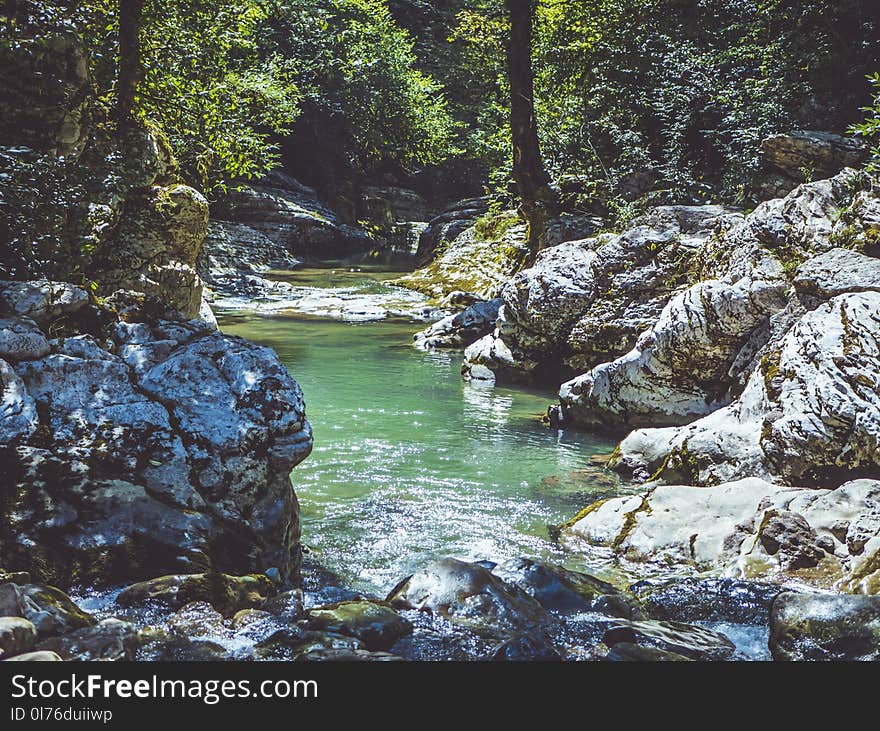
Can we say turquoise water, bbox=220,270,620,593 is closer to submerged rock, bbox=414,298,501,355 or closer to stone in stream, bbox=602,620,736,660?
submerged rock, bbox=414,298,501,355

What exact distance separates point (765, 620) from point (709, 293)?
18.5 ft

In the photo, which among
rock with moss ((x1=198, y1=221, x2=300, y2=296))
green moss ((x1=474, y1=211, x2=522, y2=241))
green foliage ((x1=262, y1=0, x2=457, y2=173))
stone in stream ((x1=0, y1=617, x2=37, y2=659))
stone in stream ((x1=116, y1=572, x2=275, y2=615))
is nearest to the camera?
stone in stream ((x1=0, y1=617, x2=37, y2=659))

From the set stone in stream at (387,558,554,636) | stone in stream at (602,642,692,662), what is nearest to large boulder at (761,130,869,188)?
stone in stream at (387,558,554,636)

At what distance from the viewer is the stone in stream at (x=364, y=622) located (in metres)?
3.91

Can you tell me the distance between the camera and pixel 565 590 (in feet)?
16.1

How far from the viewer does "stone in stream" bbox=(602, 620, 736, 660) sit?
3.99 meters

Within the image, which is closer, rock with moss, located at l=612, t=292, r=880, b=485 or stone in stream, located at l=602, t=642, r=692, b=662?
stone in stream, located at l=602, t=642, r=692, b=662

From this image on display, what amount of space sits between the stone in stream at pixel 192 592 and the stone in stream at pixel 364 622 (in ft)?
1.71

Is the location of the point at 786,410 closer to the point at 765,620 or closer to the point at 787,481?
the point at 787,481

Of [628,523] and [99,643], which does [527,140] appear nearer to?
[628,523]

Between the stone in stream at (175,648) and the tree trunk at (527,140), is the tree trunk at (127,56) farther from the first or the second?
the tree trunk at (527,140)

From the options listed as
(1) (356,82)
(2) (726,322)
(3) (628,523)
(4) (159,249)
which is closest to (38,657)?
(3) (628,523)

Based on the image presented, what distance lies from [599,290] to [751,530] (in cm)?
660

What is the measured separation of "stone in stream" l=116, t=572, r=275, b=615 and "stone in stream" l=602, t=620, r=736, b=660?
2104mm
